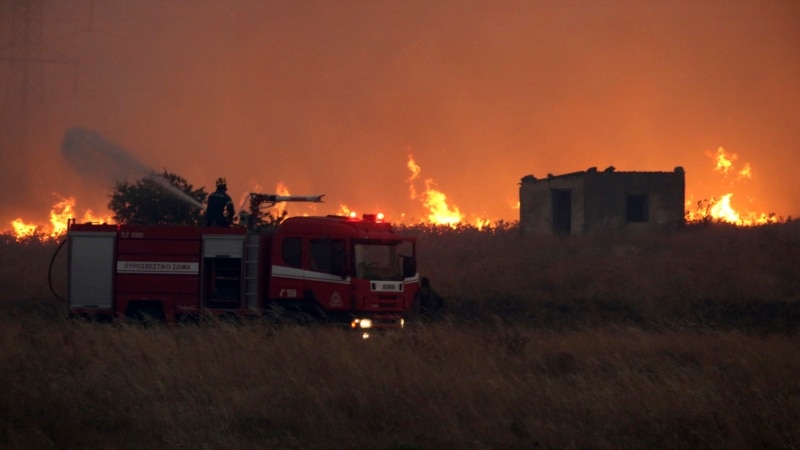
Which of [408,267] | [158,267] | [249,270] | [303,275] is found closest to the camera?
[303,275]

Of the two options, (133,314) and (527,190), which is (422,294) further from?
(527,190)

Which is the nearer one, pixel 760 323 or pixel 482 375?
pixel 482 375

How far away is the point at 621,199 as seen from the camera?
40.5 metres

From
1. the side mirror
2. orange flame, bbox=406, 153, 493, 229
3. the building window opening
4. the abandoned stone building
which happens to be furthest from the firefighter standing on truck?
orange flame, bbox=406, 153, 493, 229

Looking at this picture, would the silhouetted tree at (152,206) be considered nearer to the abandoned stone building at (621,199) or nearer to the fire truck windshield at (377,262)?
the fire truck windshield at (377,262)

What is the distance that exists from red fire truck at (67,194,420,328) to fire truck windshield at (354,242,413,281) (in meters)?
0.02

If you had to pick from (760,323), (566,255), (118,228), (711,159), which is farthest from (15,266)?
(711,159)

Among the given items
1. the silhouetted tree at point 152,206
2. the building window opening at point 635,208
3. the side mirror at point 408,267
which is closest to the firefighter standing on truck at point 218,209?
the side mirror at point 408,267

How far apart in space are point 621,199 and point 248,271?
75.0 feet

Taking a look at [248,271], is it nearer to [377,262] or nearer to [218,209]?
[218,209]

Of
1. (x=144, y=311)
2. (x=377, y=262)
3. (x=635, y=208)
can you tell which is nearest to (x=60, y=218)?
(x=635, y=208)

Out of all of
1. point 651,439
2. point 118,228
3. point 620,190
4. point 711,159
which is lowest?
point 651,439

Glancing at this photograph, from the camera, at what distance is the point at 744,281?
28391 mm

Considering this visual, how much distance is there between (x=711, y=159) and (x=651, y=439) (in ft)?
213
